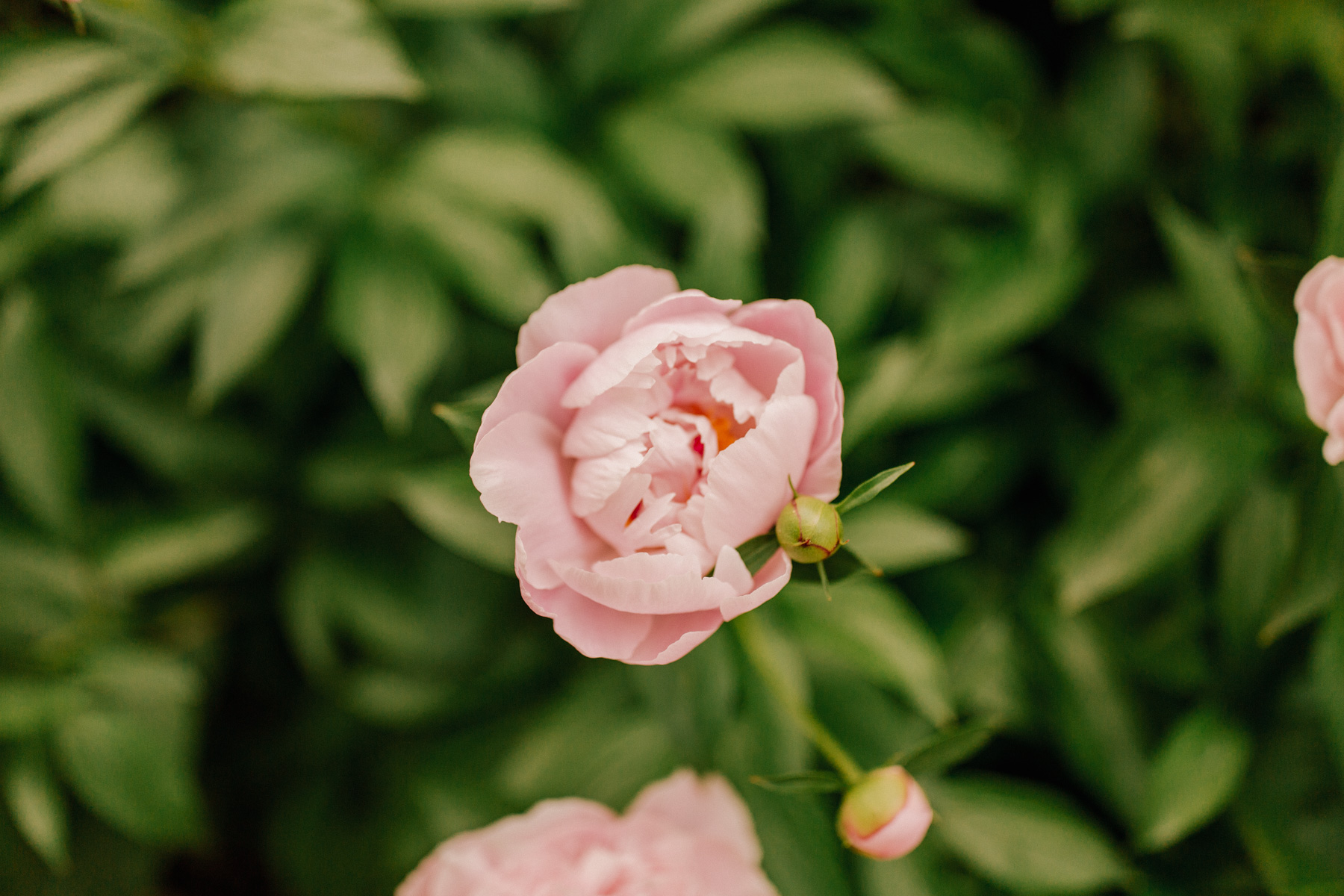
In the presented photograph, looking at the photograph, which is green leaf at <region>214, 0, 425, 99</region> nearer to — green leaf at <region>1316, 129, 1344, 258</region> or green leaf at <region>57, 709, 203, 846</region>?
green leaf at <region>57, 709, 203, 846</region>

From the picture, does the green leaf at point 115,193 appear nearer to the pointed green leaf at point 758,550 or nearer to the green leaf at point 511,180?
the green leaf at point 511,180

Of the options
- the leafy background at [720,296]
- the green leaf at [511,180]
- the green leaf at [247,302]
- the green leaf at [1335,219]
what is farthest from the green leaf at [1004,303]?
the green leaf at [247,302]

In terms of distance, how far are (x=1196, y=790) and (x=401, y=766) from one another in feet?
2.86

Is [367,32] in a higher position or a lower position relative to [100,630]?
higher

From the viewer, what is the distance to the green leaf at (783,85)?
3.15 ft

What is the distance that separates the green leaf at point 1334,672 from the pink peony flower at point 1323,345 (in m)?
0.23

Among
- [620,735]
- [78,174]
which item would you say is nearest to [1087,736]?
[620,735]

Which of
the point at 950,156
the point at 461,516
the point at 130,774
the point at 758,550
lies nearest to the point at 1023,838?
the point at 758,550

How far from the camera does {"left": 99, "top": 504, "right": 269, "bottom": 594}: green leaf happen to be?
0.95 metres

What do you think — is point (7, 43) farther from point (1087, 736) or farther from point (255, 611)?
point (1087, 736)

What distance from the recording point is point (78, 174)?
92cm

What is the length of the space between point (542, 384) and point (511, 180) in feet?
1.41

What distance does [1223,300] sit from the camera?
813 millimetres

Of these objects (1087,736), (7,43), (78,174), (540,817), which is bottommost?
(1087,736)
